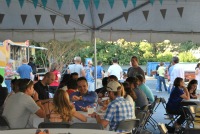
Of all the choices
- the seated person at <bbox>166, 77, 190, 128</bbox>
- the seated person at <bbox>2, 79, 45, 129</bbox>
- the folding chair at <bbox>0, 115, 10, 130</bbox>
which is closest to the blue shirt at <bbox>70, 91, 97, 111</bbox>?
the seated person at <bbox>2, 79, 45, 129</bbox>

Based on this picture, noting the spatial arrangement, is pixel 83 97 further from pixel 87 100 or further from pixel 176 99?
pixel 176 99

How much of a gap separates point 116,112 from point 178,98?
3.70 meters

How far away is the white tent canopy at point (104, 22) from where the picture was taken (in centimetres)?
934

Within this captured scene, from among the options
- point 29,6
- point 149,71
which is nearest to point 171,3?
point 29,6

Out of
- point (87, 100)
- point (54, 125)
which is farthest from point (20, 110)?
point (87, 100)

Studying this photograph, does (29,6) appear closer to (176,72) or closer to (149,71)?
(176,72)

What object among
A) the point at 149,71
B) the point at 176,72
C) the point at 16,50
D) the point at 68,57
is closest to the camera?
the point at 176,72

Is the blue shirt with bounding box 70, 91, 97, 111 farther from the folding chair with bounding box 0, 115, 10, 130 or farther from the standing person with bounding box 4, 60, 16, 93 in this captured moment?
the standing person with bounding box 4, 60, 16, 93

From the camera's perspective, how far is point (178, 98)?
838 cm

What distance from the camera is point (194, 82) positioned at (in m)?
8.84

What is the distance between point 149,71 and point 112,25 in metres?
17.5

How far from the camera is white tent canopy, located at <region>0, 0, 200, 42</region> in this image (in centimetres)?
934

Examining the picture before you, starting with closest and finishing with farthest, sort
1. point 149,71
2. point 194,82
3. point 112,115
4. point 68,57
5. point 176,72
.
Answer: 1. point 112,115
2. point 194,82
3. point 176,72
4. point 149,71
5. point 68,57

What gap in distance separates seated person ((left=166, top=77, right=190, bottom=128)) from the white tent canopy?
1.77m
